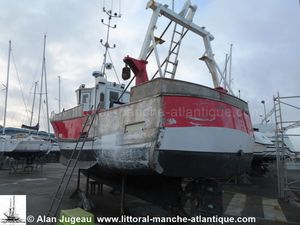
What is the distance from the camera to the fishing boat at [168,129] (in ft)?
17.0

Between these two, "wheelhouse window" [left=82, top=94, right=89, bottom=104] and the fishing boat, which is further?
"wheelhouse window" [left=82, top=94, right=89, bottom=104]

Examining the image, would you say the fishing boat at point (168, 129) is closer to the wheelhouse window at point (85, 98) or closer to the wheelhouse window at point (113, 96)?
the wheelhouse window at point (113, 96)

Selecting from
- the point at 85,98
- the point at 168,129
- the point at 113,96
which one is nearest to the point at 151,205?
the point at 113,96

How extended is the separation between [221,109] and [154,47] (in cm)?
199

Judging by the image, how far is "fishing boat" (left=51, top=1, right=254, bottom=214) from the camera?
17.0ft

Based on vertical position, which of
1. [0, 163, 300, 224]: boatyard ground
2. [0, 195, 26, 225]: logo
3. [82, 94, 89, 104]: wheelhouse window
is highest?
[82, 94, 89, 104]: wheelhouse window

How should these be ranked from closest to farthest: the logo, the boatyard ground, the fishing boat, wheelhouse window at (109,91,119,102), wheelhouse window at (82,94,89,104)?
1. the fishing boat
2. the logo
3. the boatyard ground
4. wheelhouse window at (109,91,119,102)
5. wheelhouse window at (82,94,89,104)

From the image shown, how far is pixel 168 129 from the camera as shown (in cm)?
514

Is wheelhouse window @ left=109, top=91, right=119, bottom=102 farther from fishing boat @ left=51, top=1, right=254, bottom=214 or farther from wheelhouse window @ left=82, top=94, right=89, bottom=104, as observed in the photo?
fishing boat @ left=51, top=1, right=254, bottom=214

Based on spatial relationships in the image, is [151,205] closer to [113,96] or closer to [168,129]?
[113,96]

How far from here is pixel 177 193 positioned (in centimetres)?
662

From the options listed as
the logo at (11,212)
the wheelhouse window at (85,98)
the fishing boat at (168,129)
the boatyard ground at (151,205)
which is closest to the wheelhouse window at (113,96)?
the wheelhouse window at (85,98)

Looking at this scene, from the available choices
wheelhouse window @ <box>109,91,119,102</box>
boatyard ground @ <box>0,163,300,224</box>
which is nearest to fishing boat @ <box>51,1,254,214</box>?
wheelhouse window @ <box>109,91,119,102</box>

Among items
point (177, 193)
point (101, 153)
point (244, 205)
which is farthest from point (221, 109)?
point (244, 205)
